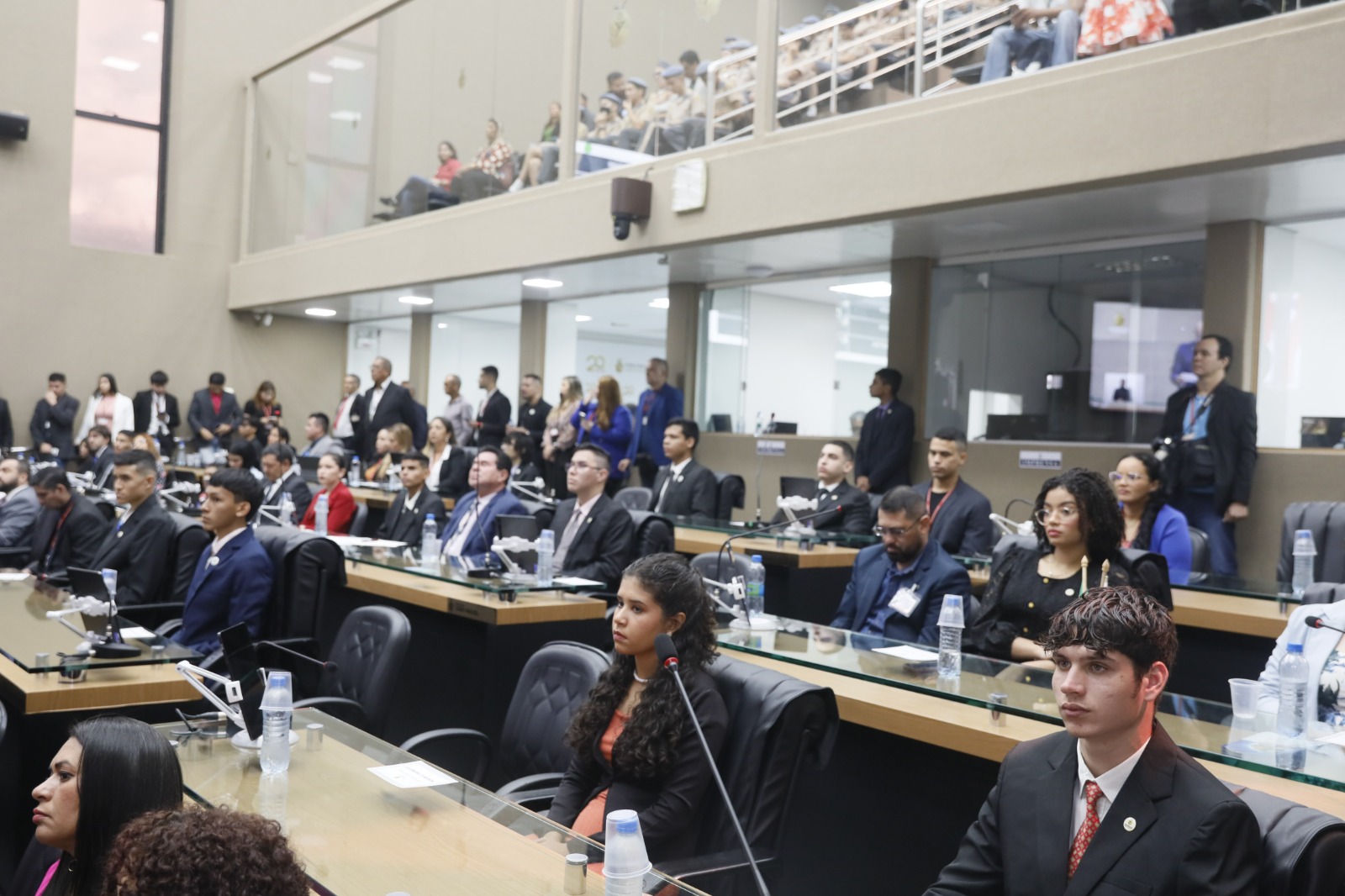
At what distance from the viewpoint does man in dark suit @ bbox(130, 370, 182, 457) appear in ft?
46.0

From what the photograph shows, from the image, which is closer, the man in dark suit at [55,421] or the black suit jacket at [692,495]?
the black suit jacket at [692,495]

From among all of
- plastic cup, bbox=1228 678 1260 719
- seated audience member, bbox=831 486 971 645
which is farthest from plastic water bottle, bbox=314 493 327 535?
plastic cup, bbox=1228 678 1260 719

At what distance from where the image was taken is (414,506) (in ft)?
24.1

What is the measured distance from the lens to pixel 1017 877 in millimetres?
1925

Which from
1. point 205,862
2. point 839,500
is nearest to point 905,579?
point 839,500

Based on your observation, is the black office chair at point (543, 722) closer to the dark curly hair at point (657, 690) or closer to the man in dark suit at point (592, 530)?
the dark curly hair at point (657, 690)

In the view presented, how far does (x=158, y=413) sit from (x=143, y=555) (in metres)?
9.64

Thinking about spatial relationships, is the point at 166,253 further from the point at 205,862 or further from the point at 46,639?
the point at 205,862

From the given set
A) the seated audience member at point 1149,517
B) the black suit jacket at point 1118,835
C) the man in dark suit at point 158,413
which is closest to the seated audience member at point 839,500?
the seated audience member at point 1149,517

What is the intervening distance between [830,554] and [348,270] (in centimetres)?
814

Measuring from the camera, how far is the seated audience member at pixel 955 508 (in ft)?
19.0

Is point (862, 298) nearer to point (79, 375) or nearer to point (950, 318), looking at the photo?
point (950, 318)

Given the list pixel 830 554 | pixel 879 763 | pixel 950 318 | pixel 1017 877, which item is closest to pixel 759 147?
pixel 950 318

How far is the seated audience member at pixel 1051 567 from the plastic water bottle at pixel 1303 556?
5.78 ft
